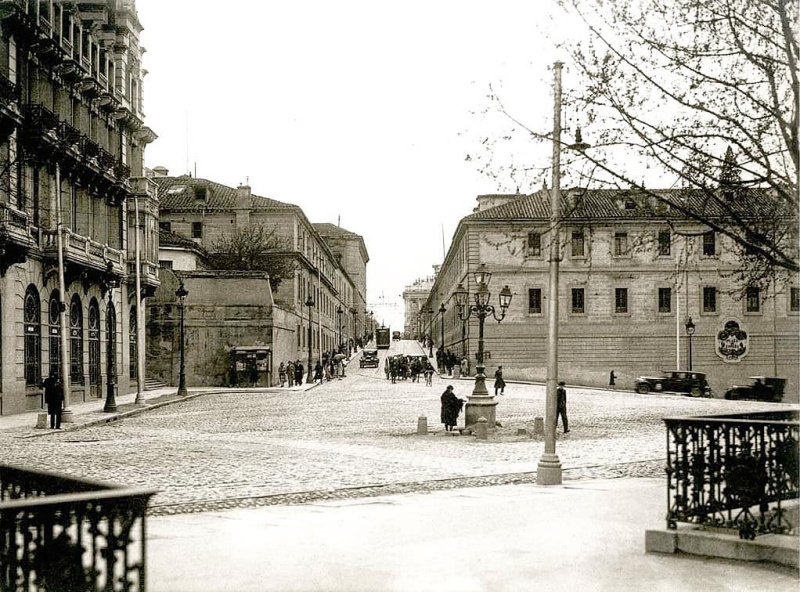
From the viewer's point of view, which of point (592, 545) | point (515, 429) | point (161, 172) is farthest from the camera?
point (161, 172)

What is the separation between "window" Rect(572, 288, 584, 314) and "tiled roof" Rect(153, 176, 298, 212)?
23.8 meters

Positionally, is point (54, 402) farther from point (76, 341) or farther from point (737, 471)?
point (737, 471)

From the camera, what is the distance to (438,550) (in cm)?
767

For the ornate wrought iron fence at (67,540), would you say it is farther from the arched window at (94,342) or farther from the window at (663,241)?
the arched window at (94,342)

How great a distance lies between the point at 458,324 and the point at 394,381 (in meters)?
22.4

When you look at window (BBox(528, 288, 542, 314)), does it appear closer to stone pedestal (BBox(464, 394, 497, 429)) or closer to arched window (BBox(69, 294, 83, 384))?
arched window (BBox(69, 294, 83, 384))

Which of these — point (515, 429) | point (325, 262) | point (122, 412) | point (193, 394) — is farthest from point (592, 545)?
point (325, 262)

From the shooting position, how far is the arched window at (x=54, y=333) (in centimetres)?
3141

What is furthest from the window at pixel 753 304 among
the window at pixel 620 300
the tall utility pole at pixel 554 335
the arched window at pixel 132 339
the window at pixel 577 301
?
the tall utility pole at pixel 554 335

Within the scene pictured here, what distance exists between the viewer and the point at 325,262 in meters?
97.2

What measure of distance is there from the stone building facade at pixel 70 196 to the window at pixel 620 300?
109 feet

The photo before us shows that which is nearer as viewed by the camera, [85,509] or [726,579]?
[85,509]

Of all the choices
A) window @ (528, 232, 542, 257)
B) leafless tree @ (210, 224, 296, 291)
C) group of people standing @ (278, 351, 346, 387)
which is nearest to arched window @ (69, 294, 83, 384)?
group of people standing @ (278, 351, 346, 387)

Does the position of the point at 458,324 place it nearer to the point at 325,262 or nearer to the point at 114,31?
the point at 325,262
